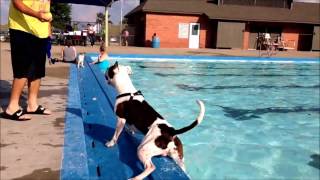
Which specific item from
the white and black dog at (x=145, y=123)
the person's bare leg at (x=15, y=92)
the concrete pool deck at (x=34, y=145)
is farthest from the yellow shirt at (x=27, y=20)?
the white and black dog at (x=145, y=123)

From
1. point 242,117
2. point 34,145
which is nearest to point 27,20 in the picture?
point 34,145

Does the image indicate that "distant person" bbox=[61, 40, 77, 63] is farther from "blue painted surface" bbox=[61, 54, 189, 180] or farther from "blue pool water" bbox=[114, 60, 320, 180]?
"blue painted surface" bbox=[61, 54, 189, 180]

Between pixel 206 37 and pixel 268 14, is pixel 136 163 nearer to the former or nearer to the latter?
pixel 206 37

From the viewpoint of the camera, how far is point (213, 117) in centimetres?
769

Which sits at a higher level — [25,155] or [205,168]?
[25,155]

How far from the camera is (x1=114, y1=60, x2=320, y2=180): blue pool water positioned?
17.1ft

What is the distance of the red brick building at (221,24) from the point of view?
30906 millimetres

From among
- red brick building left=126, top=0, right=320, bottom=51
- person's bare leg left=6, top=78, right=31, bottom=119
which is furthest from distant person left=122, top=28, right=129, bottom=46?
person's bare leg left=6, top=78, right=31, bottom=119

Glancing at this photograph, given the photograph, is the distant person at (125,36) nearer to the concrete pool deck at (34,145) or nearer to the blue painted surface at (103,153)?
the concrete pool deck at (34,145)

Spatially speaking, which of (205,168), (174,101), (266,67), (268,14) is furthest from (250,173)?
(268,14)

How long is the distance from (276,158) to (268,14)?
1173 inches

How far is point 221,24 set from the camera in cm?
3109

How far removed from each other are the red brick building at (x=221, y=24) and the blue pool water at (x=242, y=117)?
16.1 meters

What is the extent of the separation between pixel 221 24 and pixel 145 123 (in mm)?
29122
